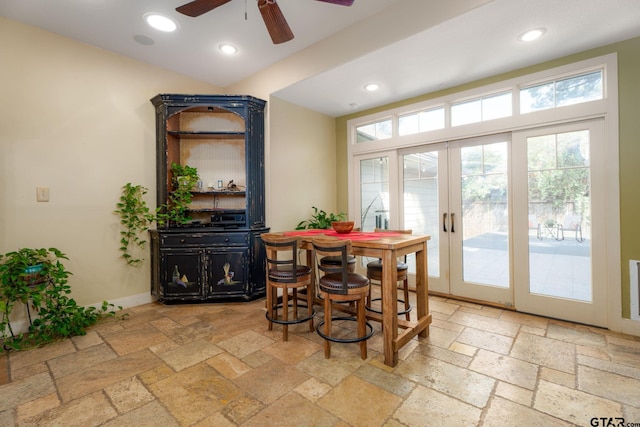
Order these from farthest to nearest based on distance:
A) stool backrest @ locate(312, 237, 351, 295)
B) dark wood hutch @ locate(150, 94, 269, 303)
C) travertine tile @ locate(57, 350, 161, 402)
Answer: dark wood hutch @ locate(150, 94, 269, 303), stool backrest @ locate(312, 237, 351, 295), travertine tile @ locate(57, 350, 161, 402)

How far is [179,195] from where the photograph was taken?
355 cm

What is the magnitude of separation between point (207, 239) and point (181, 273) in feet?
1.66

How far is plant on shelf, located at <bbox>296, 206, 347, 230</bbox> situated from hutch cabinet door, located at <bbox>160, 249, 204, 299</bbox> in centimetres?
144

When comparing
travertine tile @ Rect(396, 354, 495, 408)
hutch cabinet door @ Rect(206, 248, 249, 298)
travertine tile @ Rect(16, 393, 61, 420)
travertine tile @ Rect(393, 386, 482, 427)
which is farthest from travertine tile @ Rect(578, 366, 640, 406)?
travertine tile @ Rect(16, 393, 61, 420)

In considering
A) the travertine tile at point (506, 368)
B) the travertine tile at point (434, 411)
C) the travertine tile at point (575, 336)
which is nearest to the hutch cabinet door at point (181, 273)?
the travertine tile at point (434, 411)

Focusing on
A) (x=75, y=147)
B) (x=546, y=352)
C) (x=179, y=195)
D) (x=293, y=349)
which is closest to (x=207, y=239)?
(x=179, y=195)

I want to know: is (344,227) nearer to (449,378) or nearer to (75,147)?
(449,378)

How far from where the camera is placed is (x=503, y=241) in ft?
11.0

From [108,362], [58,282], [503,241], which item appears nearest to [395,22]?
[503,241]

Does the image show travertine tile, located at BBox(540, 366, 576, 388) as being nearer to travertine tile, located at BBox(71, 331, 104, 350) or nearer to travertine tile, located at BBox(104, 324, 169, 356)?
travertine tile, located at BBox(104, 324, 169, 356)

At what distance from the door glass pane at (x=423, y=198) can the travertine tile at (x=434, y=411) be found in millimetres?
2272

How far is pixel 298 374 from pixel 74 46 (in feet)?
12.9

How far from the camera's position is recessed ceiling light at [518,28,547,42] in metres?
2.48

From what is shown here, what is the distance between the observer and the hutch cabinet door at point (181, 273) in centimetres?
344
